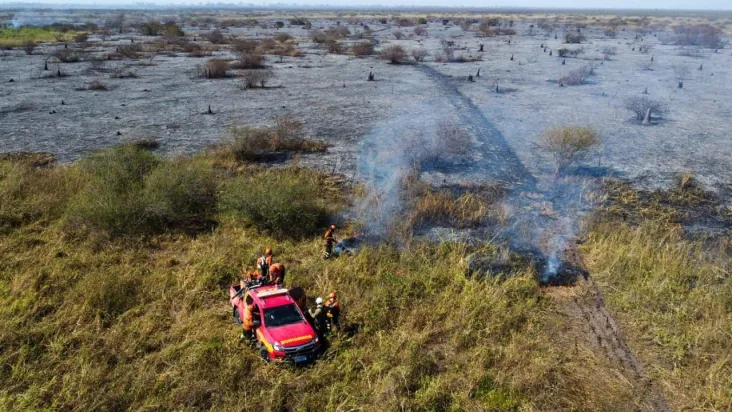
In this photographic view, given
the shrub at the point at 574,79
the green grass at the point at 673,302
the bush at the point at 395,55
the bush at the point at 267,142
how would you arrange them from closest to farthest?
the green grass at the point at 673,302, the bush at the point at 267,142, the shrub at the point at 574,79, the bush at the point at 395,55

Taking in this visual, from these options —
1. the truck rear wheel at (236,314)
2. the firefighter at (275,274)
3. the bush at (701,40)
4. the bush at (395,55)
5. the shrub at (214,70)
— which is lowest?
the truck rear wheel at (236,314)

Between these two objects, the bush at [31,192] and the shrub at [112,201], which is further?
the bush at [31,192]

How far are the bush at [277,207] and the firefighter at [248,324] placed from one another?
12.9ft

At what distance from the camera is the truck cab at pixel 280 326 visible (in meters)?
7.33

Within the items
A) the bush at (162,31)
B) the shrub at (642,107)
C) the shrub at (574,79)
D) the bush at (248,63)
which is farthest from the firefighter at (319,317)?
the bush at (162,31)

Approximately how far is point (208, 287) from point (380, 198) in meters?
5.55

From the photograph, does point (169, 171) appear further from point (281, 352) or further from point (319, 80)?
point (319, 80)

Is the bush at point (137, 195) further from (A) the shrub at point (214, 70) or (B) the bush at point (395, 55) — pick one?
(B) the bush at point (395, 55)

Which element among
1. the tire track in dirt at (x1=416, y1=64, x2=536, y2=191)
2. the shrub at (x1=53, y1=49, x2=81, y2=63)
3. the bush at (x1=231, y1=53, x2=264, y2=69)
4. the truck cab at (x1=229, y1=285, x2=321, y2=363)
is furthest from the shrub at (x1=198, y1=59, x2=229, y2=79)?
the truck cab at (x1=229, y1=285, x2=321, y2=363)

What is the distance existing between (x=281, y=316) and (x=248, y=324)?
0.57 m

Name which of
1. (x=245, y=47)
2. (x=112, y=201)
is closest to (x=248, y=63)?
(x=245, y=47)

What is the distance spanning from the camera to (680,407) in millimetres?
7020

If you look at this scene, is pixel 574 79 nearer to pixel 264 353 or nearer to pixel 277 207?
pixel 277 207

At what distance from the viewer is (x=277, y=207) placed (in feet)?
38.3
